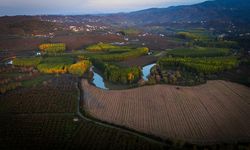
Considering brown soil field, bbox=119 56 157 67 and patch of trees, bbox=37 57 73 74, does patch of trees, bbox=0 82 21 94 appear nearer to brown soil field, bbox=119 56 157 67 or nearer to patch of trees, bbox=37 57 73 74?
patch of trees, bbox=37 57 73 74

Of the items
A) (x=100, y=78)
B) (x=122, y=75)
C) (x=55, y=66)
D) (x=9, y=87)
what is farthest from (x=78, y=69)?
(x=9, y=87)

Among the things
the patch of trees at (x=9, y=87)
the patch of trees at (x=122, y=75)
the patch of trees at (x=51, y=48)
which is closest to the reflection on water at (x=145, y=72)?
the patch of trees at (x=122, y=75)

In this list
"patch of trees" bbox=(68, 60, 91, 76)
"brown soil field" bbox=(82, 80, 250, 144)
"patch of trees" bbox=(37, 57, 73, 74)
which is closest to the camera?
"brown soil field" bbox=(82, 80, 250, 144)

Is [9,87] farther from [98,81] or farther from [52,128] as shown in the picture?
[52,128]

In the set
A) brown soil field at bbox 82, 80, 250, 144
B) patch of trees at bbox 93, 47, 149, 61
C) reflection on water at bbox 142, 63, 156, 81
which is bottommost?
reflection on water at bbox 142, 63, 156, 81

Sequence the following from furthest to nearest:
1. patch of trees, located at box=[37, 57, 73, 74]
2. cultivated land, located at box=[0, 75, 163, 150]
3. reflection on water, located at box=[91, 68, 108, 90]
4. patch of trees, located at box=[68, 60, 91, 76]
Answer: patch of trees, located at box=[37, 57, 73, 74] < patch of trees, located at box=[68, 60, 91, 76] < reflection on water, located at box=[91, 68, 108, 90] < cultivated land, located at box=[0, 75, 163, 150]

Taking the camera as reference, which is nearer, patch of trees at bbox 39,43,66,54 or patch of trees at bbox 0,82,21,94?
patch of trees at bbox 0,82,21,94

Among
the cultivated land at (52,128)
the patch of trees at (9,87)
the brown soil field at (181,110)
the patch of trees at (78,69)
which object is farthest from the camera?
the patch of trees at (78,69)

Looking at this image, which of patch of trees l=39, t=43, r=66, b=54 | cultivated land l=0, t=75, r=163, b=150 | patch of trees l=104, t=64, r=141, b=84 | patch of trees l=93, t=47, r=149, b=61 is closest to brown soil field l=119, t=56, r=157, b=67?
patch of trees l=93, t=47, r=149, b=61

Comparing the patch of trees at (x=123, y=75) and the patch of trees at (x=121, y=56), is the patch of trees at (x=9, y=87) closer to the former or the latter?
the patch of trees at (x=123, y=75)

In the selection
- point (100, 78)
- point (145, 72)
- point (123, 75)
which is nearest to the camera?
point (123, 75)
